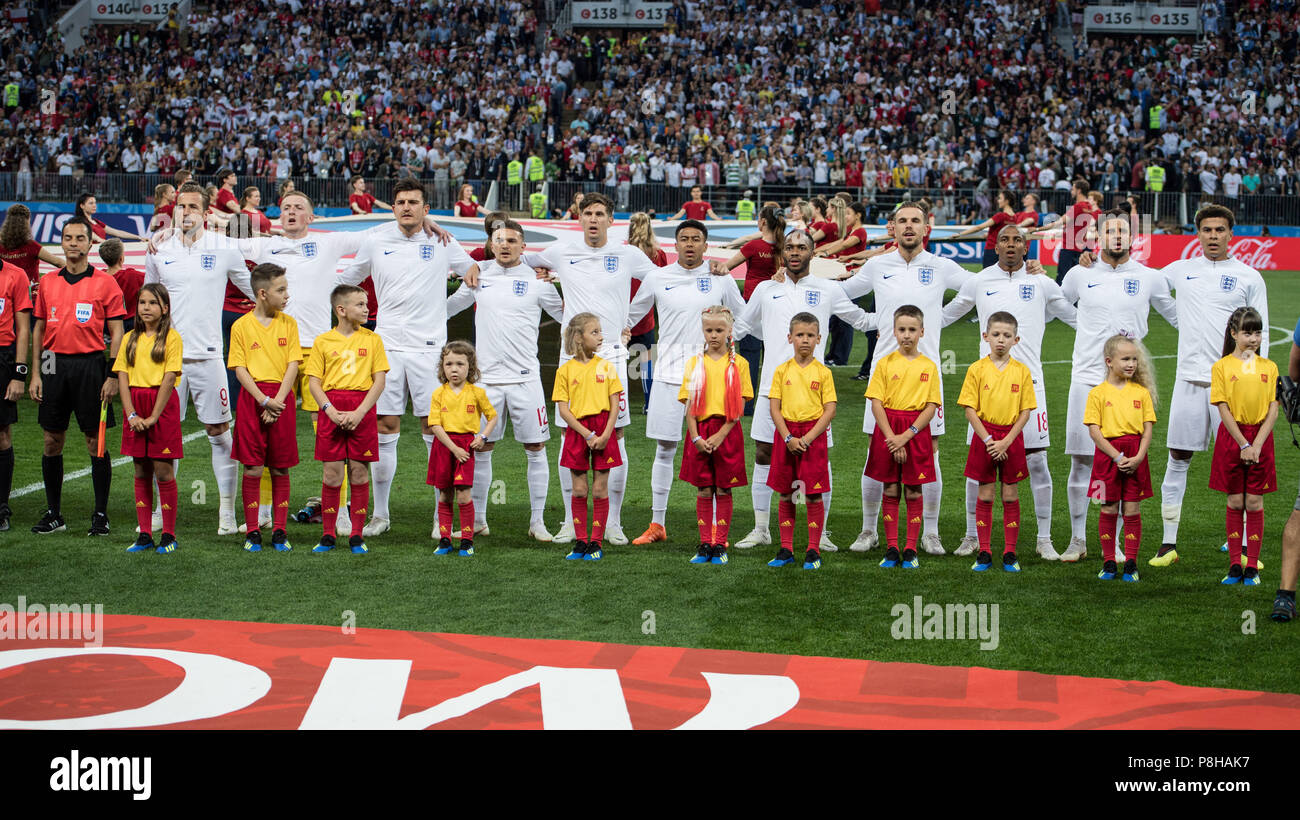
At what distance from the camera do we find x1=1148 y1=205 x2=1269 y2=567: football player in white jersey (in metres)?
8.54

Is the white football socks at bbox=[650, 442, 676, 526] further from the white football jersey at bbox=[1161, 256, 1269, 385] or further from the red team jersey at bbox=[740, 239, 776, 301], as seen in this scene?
the white football jersey at bbox=[1161, 256, 1269, 385]

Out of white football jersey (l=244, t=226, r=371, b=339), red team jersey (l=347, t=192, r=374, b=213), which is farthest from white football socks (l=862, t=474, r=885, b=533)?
red team jersey (l=347, t=192, r=374, b=213)

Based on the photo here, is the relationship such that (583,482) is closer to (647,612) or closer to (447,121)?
(647,612)

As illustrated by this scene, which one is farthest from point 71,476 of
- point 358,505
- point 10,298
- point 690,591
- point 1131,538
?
point 1131,538

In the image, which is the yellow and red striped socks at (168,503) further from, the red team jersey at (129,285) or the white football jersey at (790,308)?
the white football jersey at (790,308)

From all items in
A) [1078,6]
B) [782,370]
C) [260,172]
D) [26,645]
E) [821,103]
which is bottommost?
[26,645]

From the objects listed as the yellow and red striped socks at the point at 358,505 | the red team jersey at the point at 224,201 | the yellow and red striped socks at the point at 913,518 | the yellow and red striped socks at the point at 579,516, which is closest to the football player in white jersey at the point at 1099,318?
the yellow and red striped socks at the point at 913,518

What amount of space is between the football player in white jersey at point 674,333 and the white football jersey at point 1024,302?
5.25 feet

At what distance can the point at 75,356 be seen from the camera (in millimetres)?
9016

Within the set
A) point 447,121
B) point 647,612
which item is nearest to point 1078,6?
point 447,121

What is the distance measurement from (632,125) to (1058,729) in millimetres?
30664

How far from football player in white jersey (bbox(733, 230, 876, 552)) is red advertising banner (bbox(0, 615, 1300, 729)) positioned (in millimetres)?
2218

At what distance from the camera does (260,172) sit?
107 feet

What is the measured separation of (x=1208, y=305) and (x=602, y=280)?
3.90 metres
